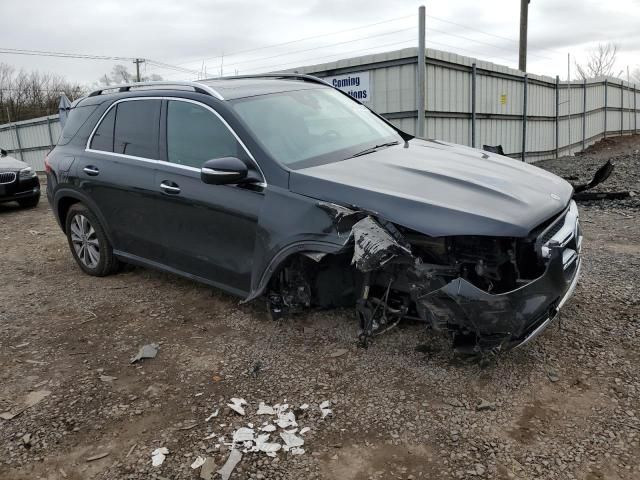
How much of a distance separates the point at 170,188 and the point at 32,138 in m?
24.7

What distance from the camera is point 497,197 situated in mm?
3035

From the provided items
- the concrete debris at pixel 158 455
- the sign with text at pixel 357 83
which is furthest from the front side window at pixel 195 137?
the sign with text at pixel 357 83

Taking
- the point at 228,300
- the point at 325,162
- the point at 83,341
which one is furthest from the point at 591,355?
the point at 83,341

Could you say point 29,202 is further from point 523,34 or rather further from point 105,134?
point 523,34

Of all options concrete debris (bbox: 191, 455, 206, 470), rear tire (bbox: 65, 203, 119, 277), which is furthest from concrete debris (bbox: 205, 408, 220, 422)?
rear tire (bbox: 65, 203, 119, 277)

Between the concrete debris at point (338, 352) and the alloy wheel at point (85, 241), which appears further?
the alloy wheel at point (85, 241)

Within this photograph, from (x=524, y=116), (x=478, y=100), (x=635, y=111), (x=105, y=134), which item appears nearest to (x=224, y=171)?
(x=105, y=134)

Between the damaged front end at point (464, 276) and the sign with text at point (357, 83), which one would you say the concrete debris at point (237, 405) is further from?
the sign with text at point (357, 83)

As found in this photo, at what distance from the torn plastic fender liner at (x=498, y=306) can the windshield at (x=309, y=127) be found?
1365mm

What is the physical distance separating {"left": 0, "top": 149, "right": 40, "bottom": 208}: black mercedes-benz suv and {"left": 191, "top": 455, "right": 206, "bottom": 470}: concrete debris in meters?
9.51

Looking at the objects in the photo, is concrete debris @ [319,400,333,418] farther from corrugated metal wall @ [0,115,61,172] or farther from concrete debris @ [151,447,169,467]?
corrugated metal wall @ [0,115,61,172]

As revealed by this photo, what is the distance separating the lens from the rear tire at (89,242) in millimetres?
5082

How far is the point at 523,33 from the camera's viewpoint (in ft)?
63.2

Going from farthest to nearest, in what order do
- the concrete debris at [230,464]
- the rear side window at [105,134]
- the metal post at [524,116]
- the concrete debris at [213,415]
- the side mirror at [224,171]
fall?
the metal post at [524,116], the rear side window at [105,134], the side mirror at [224,171], the concrete debris at [213,415], the concrete debris at [230,464]
